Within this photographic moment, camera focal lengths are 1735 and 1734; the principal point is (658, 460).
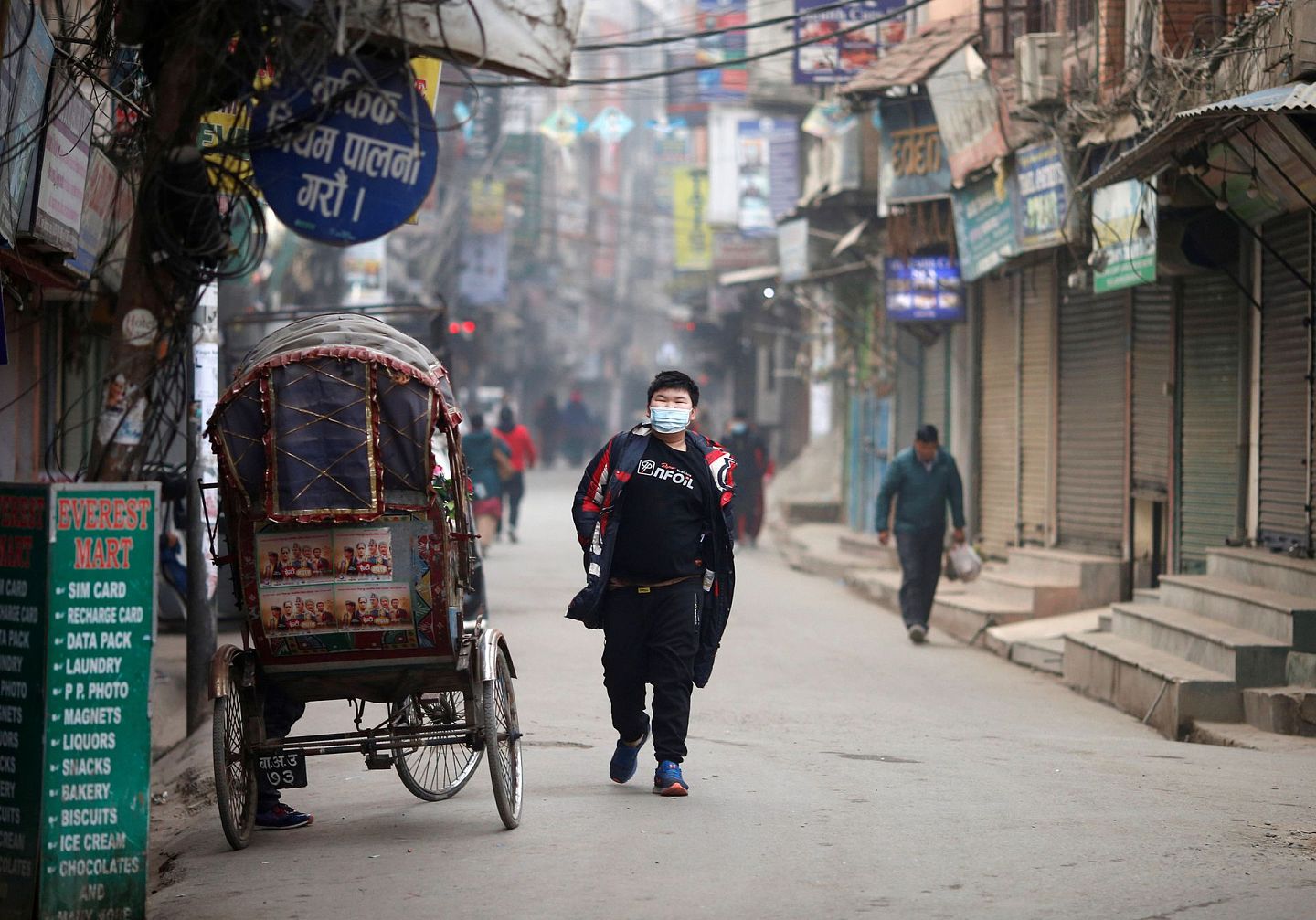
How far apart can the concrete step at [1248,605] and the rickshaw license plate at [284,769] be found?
640cm

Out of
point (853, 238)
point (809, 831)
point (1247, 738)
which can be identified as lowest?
point (1247, 738)

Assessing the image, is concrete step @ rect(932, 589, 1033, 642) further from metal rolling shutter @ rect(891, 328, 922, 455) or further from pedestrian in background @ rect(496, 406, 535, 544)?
pedestrian in background @ rect(496, 406, 535, 544)

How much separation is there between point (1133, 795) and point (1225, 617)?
14.5ft

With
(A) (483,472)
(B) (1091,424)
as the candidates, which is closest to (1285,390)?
(B) (1091,424)

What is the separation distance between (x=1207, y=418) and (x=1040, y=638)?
2351 millimetres

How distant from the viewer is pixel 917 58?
67.5 feet

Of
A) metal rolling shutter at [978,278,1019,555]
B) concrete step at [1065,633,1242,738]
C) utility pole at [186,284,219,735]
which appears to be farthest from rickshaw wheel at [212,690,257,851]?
metal rolling shutter at [978,278,1019,555]

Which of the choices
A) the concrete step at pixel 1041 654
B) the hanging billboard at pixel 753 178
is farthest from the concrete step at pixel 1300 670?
the hanging billboard at pixel 753 178

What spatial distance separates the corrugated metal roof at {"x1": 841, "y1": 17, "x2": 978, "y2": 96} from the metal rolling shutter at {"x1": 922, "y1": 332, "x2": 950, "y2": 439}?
11.8 ft

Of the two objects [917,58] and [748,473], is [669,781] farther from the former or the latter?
[748,473]

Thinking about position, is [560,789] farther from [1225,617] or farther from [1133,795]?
[1225,617]

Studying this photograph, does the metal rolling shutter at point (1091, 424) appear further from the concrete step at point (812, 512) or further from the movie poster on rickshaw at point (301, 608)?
the concrete step at point (812, 512)

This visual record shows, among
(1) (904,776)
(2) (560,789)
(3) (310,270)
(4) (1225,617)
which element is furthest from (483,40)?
(3) (310,270)

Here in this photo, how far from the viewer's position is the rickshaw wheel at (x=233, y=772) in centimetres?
677
